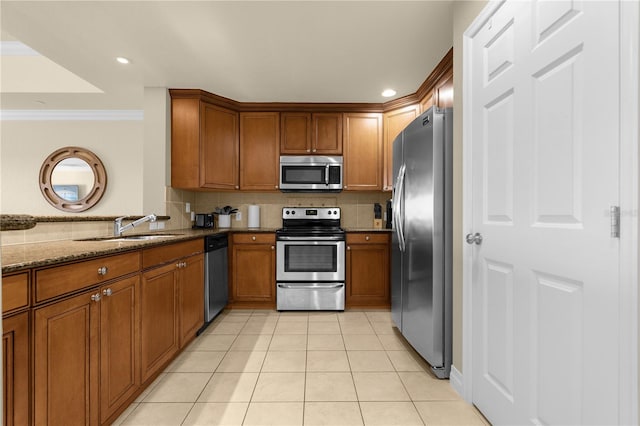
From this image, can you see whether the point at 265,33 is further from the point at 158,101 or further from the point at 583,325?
the point at 583,325

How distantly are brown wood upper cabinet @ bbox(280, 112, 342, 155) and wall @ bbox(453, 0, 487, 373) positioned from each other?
6.20 feet

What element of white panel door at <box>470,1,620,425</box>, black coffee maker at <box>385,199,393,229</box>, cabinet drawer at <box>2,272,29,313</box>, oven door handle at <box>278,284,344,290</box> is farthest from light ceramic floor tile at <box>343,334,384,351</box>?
cabinet drawer at <box>2,272,29,313</box>

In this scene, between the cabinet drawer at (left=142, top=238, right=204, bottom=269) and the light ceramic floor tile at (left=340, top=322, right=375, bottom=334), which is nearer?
the cabinet drawer at (left=142, top=238, right=204, bottom=269)

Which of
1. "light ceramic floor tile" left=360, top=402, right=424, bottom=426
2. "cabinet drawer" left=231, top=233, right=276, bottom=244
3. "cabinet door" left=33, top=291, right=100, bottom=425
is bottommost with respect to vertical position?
"light ceramic floor tile" left=360, top=402, right=424, bottom=426

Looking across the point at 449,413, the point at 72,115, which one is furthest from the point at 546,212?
the point at 72,115

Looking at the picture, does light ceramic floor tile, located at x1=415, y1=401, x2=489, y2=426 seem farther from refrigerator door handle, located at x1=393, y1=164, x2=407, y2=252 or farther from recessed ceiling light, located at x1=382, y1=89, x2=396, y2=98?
recessed ceiling light, located at x1=382, y1=89, x2=396, y2=98

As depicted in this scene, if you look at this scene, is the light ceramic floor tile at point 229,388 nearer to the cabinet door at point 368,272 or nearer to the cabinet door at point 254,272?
the cabinet door at point 254,272

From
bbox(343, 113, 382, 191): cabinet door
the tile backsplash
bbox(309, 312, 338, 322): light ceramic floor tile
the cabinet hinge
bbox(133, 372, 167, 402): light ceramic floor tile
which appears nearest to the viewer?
the cabinet hinge

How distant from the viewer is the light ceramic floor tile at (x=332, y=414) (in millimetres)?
1593

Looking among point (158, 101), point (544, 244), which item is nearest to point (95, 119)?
point (158, 101)

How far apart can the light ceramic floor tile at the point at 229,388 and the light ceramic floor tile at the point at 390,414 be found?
672mm

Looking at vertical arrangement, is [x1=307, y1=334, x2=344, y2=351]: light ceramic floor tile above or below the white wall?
below

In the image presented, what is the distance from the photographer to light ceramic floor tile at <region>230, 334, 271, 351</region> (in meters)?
2.45

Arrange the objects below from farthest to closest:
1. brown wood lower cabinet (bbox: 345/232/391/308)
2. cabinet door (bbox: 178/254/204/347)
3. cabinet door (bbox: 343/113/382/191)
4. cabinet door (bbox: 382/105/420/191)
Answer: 1. cabinet door (bbox: 343/113/382/191)
2. cabinet door (bbox: 382/105/420/191)
3. brown wood lower cabinet (bbox: 345/232/391/308)
4. cabinet door (bbox: 178/254/204/347)
